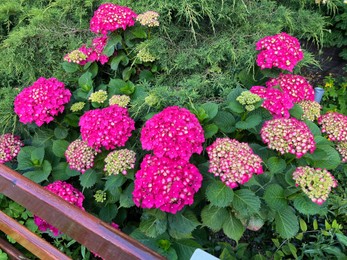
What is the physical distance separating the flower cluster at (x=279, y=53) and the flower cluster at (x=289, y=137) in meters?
0.37

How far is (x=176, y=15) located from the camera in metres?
1.84

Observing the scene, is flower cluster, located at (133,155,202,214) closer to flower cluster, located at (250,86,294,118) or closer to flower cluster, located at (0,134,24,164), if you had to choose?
flower cluster, located at (250,86,294,118)

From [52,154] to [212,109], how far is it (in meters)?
0.86

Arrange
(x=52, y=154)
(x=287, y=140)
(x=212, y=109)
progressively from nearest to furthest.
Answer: (x=287, y=140), (x=212, y=109), (x=52, y=154)

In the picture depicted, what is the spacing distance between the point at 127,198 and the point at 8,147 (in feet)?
2.44

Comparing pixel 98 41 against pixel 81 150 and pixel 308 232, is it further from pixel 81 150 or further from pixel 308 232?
pixel 308 232

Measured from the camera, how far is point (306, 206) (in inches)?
48.4

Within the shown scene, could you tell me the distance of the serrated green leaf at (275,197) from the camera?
1.29 m

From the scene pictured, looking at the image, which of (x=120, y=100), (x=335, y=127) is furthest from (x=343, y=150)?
(x=120, y=100)

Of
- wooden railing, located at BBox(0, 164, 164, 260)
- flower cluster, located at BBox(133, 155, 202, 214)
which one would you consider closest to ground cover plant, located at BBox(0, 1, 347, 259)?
flower cluster, located at BBox(133, 155, 202, 214)

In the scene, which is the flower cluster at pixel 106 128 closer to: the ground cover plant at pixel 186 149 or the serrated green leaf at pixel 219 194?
the ground cover plant at pixel 186 149

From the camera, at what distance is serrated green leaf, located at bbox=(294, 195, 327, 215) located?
1.22 meters

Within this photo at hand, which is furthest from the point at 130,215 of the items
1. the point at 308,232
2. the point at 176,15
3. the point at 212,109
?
the point at 176,15

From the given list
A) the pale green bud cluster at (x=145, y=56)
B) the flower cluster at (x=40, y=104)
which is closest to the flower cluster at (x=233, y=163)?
the pale green bud cluster at (x=145, y=56)
